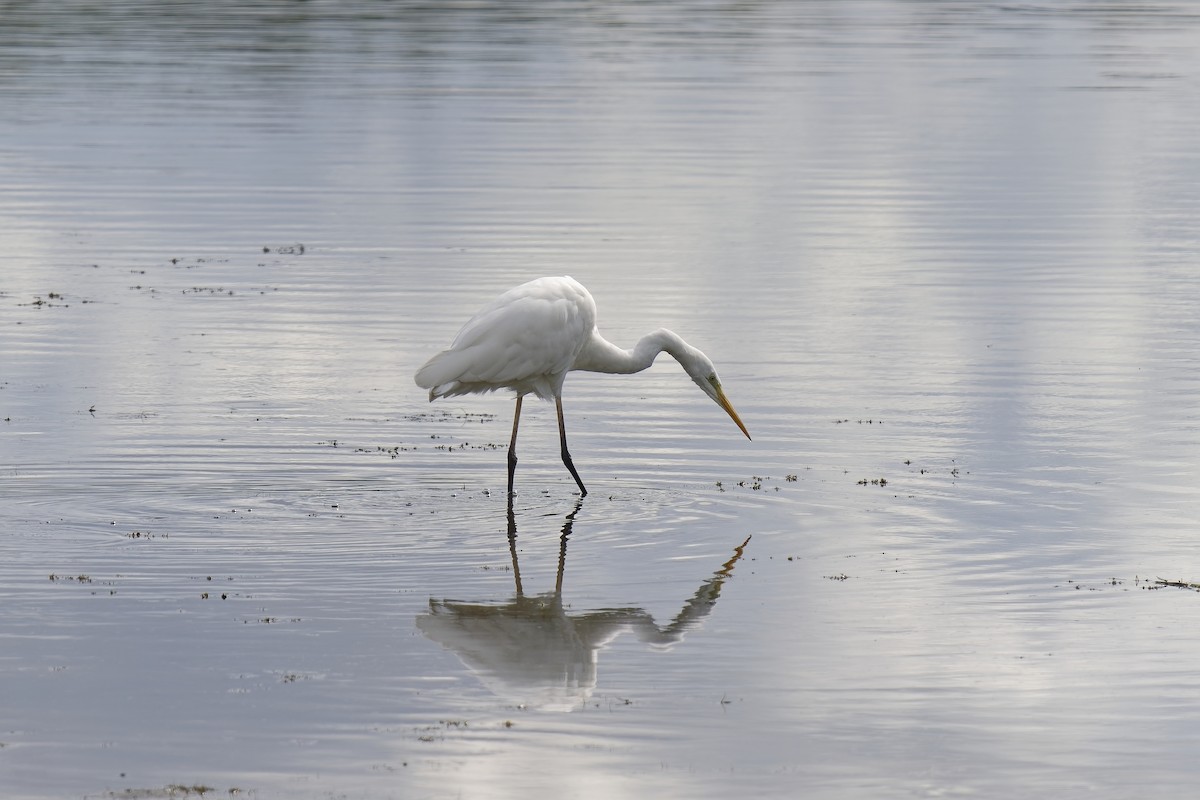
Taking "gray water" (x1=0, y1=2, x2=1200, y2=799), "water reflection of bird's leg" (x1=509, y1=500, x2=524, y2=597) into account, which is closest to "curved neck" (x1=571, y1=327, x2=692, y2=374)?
"gray water" (x1=0, y1=2, x2=1200, y2=799)

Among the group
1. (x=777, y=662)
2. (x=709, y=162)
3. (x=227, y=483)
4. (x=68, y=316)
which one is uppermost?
(x=709, y=162)

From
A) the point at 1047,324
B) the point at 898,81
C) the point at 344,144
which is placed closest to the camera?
the point at 1047,324

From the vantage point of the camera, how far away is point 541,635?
9977mm

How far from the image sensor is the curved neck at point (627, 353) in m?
14.1

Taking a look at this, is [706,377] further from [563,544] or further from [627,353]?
[563,544]

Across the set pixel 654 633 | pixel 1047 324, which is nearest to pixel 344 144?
pixel 1047 324

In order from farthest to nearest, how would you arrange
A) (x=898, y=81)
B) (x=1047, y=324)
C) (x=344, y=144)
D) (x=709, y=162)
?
(x=898, y=81)
(x=344, y=144)
(x=709, y=162)
(x=1047, y=324)

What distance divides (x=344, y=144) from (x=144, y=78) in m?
12.5

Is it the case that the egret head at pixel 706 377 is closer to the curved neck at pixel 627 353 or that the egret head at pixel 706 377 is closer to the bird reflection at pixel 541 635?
the curved neck at pixel 627 353

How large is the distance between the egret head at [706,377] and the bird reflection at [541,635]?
10.6 feet

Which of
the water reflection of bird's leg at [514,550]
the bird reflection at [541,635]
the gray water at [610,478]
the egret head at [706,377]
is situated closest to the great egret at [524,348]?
the egret head at [706,377]

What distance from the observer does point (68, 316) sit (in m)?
19.3

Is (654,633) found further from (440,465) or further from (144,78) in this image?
(144,78)

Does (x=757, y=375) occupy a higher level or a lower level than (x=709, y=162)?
lower
